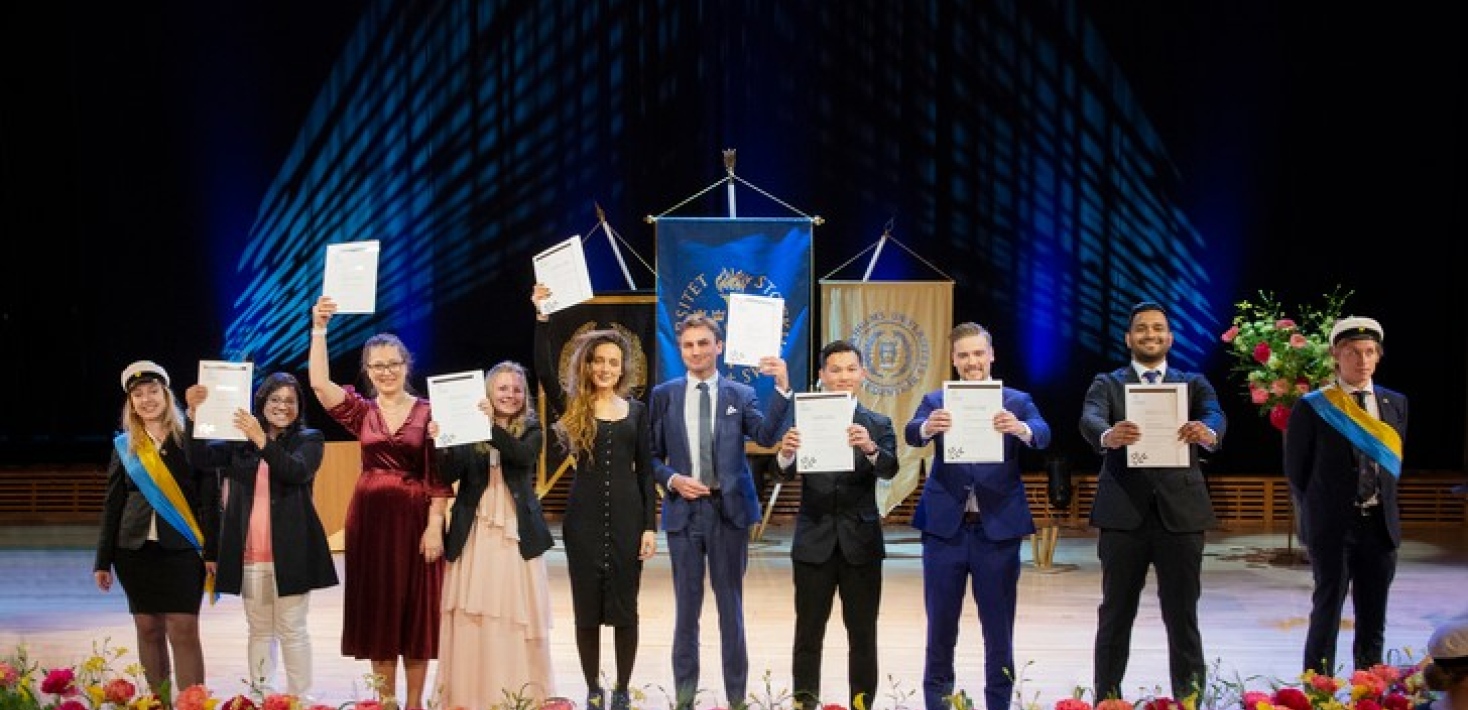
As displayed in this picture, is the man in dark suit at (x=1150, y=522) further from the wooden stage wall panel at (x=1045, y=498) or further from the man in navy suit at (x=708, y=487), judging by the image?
the wooden stage wall panel at (x=1045, y=498)

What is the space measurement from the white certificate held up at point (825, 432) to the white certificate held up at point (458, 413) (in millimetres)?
908

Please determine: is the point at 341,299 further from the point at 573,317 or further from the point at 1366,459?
the point at 573,317

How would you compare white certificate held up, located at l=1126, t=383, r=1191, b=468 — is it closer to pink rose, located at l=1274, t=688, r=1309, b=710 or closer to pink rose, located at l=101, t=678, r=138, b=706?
pink rose, located at l=1274, t=688, r=1309, b=710

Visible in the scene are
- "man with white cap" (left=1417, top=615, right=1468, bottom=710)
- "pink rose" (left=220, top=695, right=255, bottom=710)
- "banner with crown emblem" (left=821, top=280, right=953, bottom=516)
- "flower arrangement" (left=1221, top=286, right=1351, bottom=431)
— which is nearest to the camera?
"man with white cap" (left=1417, top=615, right=1468, bottom=710)

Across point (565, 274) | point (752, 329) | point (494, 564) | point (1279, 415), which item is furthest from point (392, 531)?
point (1279, 415)

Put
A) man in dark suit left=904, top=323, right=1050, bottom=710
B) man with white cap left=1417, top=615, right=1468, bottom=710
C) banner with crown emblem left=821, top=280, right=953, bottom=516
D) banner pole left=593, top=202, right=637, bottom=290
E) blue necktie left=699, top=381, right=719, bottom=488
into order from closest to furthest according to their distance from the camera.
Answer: man with white cap left=1417, top=615, right=1468, bottom=710 → man in dark suit left=904, top=323, right=1050, bottom=710 → blue necktie left=699, top=381, right=719, bottom=488 → banner with crown emblem left=821, top=280, right=953, bottom=516 → banner pole left=593, top=202, right=637, bottom=290

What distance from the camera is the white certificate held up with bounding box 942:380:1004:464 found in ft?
13.9

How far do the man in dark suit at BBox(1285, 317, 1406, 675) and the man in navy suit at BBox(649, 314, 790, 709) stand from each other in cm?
175

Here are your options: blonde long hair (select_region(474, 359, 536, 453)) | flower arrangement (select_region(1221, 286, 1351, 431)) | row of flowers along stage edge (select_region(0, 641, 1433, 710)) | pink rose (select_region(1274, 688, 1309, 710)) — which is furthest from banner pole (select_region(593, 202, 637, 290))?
pink rose (select_region(1274, 688, 1309, 710))

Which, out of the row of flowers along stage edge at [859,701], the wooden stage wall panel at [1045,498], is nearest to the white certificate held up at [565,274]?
→ the row of flowers along stage edge at [859,701]

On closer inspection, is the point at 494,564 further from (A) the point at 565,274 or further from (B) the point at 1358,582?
(B) the point at 1358,582

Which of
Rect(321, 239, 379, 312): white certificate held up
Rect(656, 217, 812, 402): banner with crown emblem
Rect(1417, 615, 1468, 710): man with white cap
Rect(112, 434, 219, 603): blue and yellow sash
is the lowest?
Rect(1417, 615, 1468, 710): man with white cap

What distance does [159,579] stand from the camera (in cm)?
443

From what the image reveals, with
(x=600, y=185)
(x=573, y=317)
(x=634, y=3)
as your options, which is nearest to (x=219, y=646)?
(x=573, y=317)
